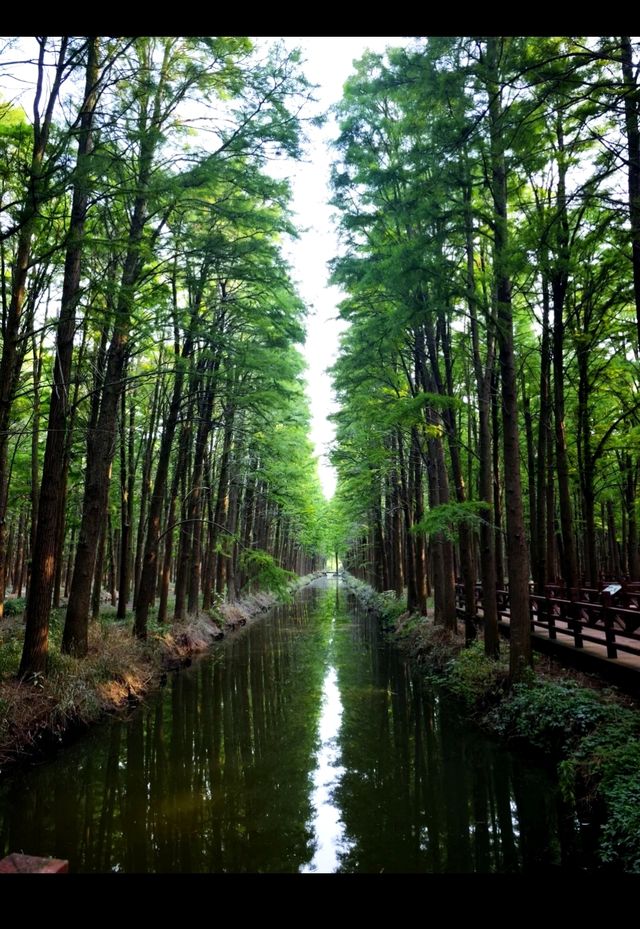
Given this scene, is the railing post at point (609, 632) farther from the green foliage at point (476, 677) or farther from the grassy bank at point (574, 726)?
the green foliage at point (476, 677)

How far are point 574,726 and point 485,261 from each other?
36.2 ft

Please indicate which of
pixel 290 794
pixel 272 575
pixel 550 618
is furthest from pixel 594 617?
pixel 272 575

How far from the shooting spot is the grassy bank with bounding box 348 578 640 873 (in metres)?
5.79

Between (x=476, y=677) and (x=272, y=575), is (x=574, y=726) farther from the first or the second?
(x=272, y=575)

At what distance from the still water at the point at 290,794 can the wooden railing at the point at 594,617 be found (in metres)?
2.94

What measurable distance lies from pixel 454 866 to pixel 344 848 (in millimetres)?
1233

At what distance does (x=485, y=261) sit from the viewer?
13.9 meters

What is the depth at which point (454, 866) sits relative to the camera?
569 cm

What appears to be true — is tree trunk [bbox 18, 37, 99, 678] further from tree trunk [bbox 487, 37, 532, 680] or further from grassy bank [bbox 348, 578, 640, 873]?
grassy bank [bbox 348, 578, 640, 873]

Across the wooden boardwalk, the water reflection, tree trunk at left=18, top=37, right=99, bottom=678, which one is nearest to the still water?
the water reflection

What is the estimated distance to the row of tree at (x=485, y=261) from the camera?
305 inches

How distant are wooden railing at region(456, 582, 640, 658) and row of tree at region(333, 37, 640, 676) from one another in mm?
1101

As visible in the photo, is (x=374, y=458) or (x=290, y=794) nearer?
(x=290, y=794)
